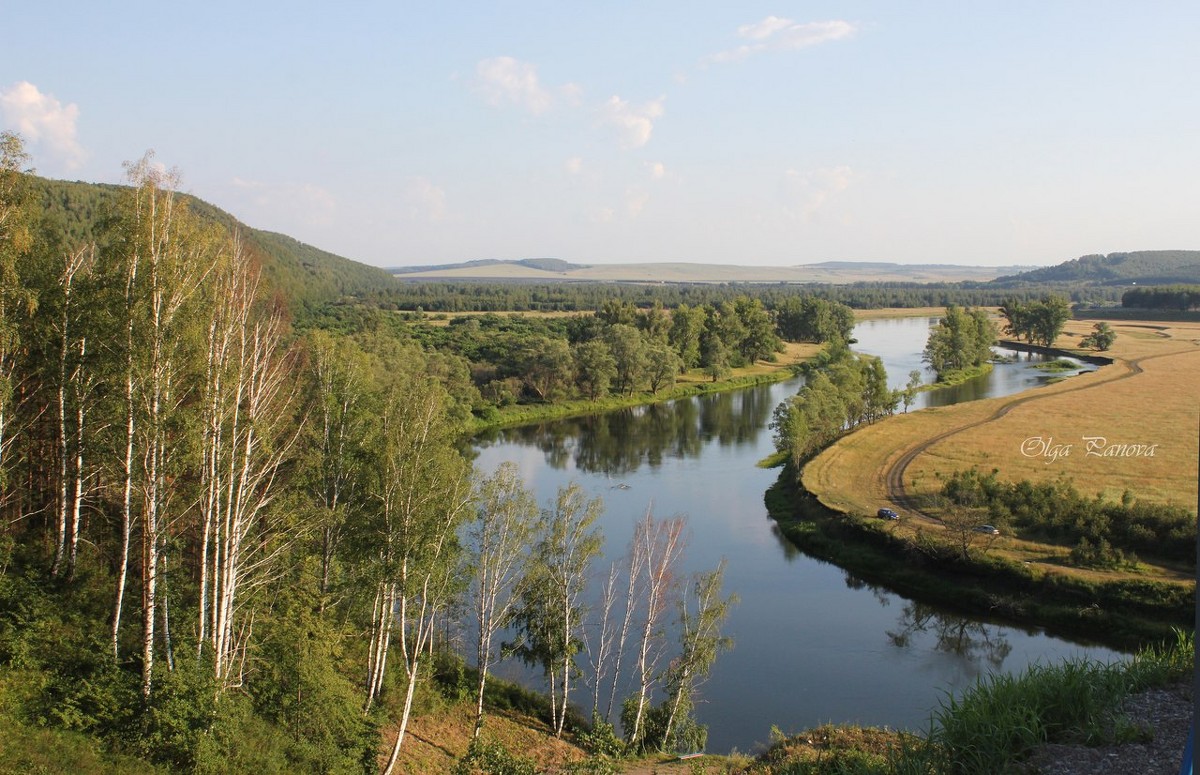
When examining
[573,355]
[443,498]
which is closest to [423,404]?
[443,498]

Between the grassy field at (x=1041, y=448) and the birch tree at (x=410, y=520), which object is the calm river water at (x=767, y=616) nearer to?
the grassy field at (x=1041, y=448)

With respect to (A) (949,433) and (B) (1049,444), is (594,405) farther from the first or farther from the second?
(B) (1049,444)

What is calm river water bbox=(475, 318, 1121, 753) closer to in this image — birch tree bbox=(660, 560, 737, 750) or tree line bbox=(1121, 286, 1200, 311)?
birch tree bbox=(660, 560, 737, 750)

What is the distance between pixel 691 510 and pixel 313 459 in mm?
16580

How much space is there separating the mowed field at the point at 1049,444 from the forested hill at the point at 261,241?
21.2 metres

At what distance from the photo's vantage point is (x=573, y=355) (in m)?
50.7

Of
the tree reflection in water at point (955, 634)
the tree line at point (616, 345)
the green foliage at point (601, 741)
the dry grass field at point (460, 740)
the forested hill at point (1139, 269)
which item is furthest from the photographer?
the forested hill at point (1139, 269)

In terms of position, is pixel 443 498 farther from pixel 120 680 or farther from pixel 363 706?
pixel 120 680

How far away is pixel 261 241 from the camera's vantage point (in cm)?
9306

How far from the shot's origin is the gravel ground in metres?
6.73

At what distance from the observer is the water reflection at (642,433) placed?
117 feet

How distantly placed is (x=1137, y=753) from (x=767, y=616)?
13.2 m
